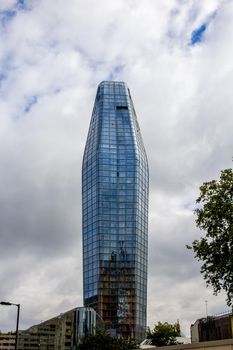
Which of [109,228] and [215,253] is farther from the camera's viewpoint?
[109,228]

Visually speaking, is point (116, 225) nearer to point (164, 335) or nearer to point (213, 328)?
point (164, 335)

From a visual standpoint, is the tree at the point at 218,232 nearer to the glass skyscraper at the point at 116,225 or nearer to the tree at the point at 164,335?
the tree at the point at 164,335

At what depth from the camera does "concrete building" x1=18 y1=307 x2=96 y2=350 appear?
11852cm

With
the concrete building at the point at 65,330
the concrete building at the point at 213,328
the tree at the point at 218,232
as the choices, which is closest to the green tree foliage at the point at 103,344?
the concrete building at the point at 213,328

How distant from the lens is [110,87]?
175375 mm

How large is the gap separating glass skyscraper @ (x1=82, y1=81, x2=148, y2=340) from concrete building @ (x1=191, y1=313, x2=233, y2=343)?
5663cm

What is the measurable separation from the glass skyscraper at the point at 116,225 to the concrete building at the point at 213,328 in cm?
5663

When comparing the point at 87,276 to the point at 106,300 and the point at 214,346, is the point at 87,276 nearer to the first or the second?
the point at 106,300

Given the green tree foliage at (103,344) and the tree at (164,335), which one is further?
the tree at (164,335)

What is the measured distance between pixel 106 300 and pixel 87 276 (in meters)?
10.2

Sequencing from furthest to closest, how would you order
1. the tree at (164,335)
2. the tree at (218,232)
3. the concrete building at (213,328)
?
the tree at (164,335), the concrete building at (213,328), the tree at (218,232)

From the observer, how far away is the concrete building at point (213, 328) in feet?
239

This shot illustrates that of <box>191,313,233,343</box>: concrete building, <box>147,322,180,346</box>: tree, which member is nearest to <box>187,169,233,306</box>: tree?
<box>191,313,233,343</box>: concrete building

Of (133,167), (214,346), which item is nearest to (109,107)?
(133,167)
